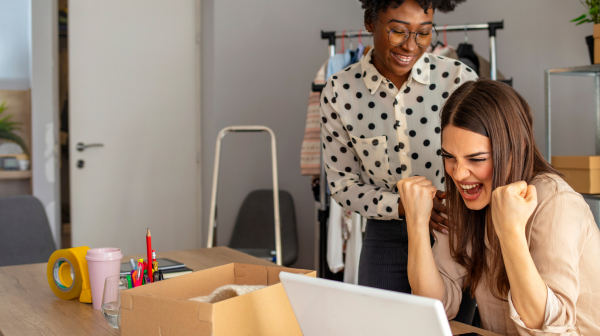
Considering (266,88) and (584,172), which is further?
(266,88)

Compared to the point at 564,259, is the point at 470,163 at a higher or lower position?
higher

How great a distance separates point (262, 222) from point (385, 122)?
2.03 m

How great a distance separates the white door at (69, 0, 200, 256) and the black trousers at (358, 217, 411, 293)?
2.29 meters

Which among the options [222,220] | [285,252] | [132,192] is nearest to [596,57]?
[285,252]

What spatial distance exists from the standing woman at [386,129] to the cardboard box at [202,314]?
0.60m

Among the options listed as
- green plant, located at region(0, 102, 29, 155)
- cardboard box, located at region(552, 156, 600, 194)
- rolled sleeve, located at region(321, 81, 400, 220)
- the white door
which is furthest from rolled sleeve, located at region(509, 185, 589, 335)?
green plant, located at region(0, 102, 29, 155)

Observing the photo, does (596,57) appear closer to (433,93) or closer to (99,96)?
(433,93)

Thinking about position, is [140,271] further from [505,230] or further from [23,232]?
[23,232]

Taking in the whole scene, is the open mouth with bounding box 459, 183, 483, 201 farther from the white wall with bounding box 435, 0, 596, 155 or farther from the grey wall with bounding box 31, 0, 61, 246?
the grey wall with bounding box 31, 0, 61, 246

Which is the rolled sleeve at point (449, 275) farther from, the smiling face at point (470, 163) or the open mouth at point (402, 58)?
the open mouth at point (402, 58)

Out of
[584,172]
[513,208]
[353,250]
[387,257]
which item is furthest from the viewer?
[353,250]

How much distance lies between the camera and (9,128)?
2959 mm

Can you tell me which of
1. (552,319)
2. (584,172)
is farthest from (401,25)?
(584,172)

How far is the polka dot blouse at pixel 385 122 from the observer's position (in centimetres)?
137
